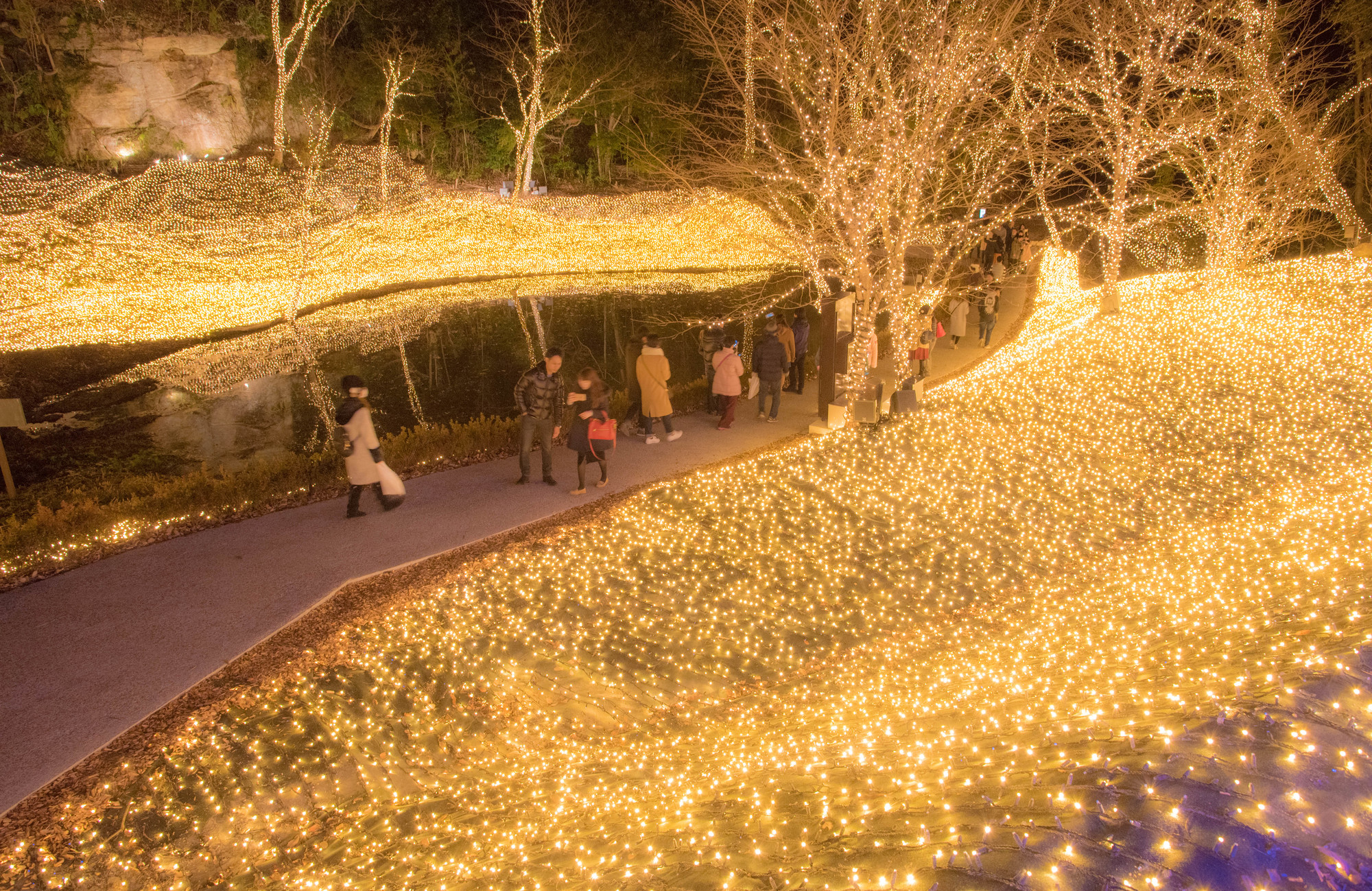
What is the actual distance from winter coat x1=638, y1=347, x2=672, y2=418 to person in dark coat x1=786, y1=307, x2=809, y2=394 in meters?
3.02

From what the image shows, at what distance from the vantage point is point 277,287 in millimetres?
21609

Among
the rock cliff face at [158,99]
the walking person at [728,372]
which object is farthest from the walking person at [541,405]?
the rock cliff face at [158,99]

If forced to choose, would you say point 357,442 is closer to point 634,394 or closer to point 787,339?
point 634,394

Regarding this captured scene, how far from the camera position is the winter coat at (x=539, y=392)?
8266mm

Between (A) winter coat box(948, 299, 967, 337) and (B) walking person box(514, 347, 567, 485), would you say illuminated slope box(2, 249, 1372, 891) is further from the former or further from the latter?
(A) winter coat box(948, 299, 967, 337)

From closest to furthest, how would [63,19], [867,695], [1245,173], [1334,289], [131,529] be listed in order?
1. [867,695]
2. [131,529]
3. [1334,289]
4. [1245,173]
5. [63,19]

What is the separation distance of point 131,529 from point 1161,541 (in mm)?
10232

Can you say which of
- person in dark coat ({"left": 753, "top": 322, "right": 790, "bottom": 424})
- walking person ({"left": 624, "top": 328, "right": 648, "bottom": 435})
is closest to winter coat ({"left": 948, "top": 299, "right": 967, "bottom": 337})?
person in dark coat ({"left": 753, "top": 322, "right": 790, "bottom": 424})

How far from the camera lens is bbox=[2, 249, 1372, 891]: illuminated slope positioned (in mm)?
3031

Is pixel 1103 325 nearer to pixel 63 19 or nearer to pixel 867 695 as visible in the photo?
pixel 867 695

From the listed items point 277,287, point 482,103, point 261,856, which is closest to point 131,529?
point 261,856

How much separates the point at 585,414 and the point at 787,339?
4329 mm

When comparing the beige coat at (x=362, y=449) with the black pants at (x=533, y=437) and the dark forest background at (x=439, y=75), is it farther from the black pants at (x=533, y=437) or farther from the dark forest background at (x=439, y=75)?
the dark forest background at (x=439, y=75)

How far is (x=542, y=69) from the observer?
31.7 metres
